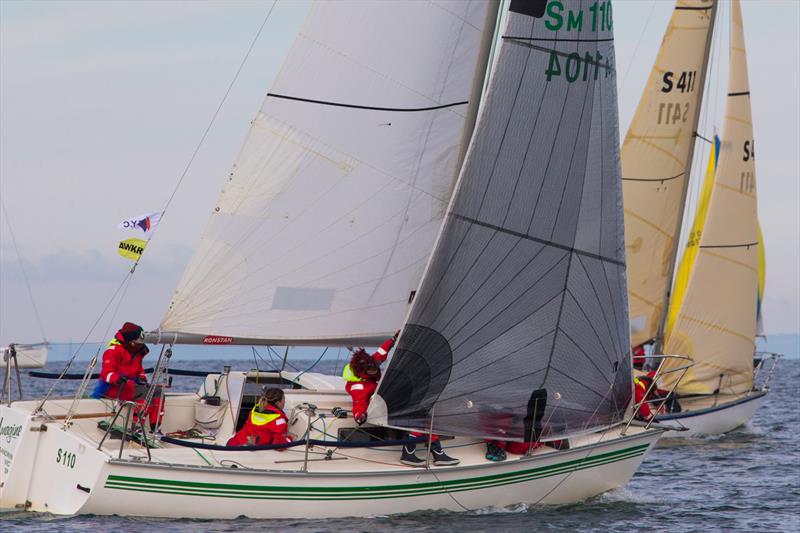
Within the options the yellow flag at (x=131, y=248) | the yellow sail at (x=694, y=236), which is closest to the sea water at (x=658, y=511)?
the yellow flag at (x=131, y=248)

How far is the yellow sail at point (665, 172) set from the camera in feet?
79.1

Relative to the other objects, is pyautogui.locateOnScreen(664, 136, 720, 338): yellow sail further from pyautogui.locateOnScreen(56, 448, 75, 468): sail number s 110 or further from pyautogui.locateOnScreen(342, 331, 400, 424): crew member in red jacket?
pyautogui.locateOnScreen(56, 448, 75, 468): sail number s 110

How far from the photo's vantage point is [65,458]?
36.2 ft

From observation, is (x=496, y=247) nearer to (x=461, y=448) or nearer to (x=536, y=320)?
(x=536, y=320)

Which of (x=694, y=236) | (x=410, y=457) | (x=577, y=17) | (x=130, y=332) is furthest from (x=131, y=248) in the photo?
(x=694, y=236)

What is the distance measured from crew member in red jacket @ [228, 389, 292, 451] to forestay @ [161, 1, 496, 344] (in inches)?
38.0

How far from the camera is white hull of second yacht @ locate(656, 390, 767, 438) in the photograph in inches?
872

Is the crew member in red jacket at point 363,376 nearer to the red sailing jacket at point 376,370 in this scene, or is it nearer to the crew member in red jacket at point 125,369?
the red sailing jacket at point 376,370

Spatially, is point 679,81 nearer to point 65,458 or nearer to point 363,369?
point 363,369

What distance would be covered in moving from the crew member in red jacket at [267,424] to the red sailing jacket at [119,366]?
1.45 m

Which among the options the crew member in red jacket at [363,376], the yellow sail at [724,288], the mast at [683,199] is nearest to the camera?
the crew member in red jacket at [363,376]

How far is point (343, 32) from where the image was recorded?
1272 centimetres

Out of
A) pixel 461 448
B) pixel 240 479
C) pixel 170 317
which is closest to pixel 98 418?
pixel 170 317

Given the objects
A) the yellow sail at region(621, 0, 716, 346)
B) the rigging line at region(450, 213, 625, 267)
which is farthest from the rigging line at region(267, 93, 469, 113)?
the yellow sail at region(621, 0, 716, 346)
